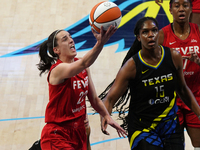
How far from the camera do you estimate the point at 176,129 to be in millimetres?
2568

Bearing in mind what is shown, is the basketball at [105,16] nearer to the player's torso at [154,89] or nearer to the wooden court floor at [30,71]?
the player's torso at [154,89]

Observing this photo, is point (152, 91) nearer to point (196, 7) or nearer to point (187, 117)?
point (187, 117)

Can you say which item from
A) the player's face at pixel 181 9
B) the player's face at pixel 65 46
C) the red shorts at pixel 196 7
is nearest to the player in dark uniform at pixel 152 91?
the player's face at pixel 65 46

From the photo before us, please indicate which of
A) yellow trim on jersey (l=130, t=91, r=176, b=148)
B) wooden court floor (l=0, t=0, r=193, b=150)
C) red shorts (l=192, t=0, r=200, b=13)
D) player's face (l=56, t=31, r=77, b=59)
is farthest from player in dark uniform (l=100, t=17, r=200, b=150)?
wooden court floor (l=0, t=0, r=193, b=150)

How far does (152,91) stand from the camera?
8.08ft

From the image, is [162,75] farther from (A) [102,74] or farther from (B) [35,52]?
(B) [35,52]

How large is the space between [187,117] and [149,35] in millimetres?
1164

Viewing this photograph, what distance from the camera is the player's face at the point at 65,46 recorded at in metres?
2.68

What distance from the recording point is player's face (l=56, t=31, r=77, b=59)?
268cm

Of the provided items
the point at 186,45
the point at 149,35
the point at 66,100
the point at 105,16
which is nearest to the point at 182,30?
the point at 186,45

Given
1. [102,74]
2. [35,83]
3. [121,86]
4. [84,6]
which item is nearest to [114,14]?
[121,86]

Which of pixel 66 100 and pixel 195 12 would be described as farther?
pixel 195 12

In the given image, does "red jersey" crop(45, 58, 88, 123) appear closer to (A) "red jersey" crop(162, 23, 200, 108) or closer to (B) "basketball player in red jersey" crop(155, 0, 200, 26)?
(A) "red jersey" crop(162, 23, 200, 108)

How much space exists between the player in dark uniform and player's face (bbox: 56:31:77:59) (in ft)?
1.69
